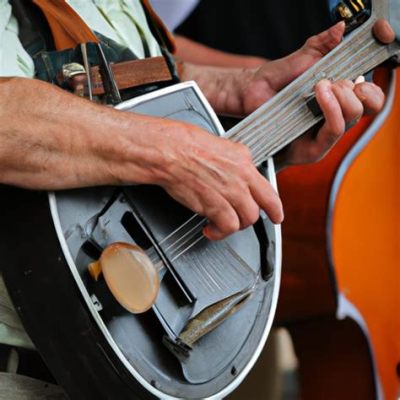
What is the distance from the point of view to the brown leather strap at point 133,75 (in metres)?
1.08

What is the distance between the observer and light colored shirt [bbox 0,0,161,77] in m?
1.04

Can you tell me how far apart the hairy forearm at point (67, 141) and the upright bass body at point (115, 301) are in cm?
3

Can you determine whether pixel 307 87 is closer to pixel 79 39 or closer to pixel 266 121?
pixel 266 121

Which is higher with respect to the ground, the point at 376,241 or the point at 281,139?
the point at 281,139

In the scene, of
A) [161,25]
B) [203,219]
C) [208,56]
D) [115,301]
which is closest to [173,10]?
[208,56]

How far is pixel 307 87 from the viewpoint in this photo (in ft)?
3.84

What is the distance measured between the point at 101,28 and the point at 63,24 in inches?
3.4

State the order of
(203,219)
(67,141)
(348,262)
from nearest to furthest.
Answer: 1. (67,141)
2. (203,219)
3. (348,262)

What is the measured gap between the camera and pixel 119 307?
969 millimetres

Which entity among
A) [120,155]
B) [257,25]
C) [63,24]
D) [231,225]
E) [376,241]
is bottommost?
[376,241]

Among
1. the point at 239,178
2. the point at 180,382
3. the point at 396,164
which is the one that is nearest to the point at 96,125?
the point at 239,178

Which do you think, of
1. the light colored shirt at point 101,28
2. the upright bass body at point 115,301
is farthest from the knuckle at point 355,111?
the light colored shirt at point 101,28

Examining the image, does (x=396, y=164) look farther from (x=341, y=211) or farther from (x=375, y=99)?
(x=375, y=99)

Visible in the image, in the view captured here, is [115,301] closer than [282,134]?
Yes
